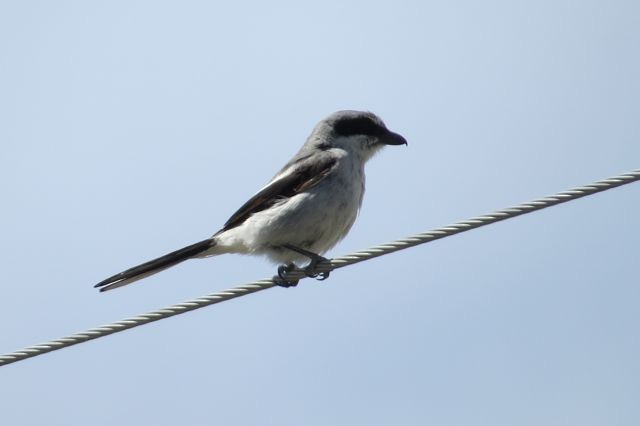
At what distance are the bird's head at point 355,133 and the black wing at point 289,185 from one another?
0.48 meters

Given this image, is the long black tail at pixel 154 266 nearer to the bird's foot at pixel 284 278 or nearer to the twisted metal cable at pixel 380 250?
the bird's foot at pixel 284 278

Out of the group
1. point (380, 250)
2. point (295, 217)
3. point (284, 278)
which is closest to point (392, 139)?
point (295, 217)

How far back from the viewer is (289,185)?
328 inches

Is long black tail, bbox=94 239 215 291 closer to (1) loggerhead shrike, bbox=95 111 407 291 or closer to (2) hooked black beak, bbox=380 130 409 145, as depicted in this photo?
(1) loggerhead shrike, bbox=95 111 407 291

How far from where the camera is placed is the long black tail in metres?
7.90

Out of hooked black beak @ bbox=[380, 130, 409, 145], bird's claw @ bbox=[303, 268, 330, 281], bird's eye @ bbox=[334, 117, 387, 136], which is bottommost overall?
bird's claw @ bbox=[303, 268, 330, 281]

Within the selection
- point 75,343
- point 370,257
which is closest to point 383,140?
point 370,257

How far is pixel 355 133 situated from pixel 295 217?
4.56 feet

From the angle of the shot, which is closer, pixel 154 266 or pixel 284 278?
pixel 284 278

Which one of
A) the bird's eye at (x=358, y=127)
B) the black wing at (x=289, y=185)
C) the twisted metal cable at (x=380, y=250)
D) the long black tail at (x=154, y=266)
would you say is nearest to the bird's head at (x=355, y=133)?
the bird's eye at (x=358, y=127)

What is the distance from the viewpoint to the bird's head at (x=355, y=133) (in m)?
9.00

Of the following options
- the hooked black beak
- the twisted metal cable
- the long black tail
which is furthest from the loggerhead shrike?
the twisted metal cable

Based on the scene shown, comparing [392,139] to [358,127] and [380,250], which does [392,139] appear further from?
[380,250]

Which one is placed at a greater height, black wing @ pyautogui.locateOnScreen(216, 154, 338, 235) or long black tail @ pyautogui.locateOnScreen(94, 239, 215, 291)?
black wing @ pyautogui.locateOnScreen(216, 154, 338, 235)
